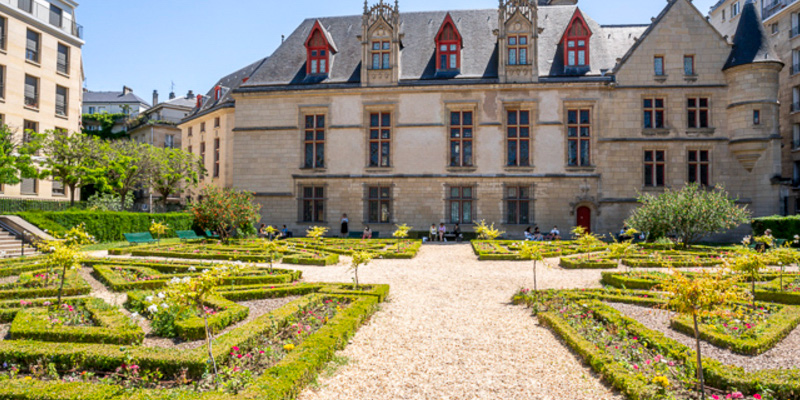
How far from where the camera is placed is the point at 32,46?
1238 inches

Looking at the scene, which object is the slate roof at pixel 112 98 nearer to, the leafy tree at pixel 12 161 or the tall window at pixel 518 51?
the leafy tree at pixel 12 161

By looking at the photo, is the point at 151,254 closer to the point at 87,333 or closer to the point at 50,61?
the point at 87,333

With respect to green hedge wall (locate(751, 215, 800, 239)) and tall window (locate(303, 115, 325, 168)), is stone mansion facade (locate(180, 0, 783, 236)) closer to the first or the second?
tall window (locate(303, 115, 325, 168))

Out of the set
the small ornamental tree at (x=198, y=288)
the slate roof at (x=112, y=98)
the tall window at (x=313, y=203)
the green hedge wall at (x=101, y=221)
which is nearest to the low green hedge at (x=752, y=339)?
the small ornamental tree at (x=198, y=288)

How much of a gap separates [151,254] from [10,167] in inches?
500

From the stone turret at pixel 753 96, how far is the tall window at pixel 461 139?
14.9 m

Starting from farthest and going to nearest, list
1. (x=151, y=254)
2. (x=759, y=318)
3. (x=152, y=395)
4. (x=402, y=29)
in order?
(x=402, y=29)
(x=151, y=254)
(x=759, y=318)
(x=152, y=395)

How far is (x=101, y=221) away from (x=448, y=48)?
2209 centimetres

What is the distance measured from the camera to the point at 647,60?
88.9ft

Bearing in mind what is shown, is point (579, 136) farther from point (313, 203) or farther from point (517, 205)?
point (313, 203)

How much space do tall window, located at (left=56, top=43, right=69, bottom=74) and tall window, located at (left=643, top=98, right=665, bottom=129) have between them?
40.5 meters

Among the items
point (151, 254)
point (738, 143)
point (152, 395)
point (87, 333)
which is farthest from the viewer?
point (738, 143)

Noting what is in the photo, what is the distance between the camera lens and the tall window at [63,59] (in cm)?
3366

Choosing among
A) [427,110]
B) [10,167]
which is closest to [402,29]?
Answer: [427,110]
